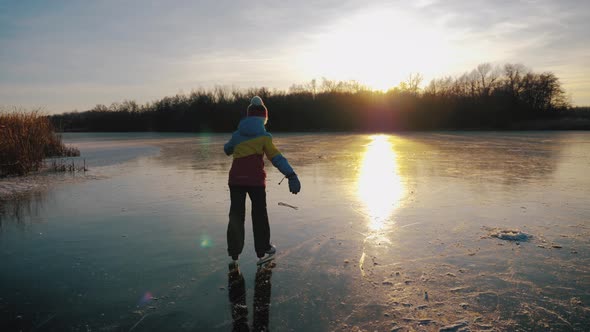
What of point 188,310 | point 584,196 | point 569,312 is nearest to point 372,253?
point 569,312

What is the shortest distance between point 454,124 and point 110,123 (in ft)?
188

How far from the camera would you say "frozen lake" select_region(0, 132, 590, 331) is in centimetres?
264

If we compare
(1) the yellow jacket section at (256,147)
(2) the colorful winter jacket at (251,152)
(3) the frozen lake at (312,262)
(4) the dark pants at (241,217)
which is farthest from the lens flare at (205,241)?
(1) the yellow jacket section at (256,147)

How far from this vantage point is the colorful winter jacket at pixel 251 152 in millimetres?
3410

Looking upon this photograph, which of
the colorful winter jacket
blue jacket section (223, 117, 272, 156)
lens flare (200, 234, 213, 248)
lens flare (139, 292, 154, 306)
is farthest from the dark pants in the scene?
lens flare (139, 292, 154, 306)

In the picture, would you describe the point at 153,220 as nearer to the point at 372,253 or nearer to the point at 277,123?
the point at 372,253

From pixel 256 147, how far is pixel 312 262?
4.08 ft

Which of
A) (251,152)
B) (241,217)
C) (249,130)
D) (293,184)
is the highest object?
(249,130)

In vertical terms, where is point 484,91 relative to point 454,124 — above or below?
above

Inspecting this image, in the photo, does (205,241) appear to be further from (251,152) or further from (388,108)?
(388,108)

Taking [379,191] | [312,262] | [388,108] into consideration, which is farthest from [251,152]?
[388,108]

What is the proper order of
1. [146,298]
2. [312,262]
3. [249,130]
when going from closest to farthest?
[146,298]
[249,130]
[312,262]

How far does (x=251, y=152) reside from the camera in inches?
134

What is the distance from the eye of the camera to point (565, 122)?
4159cm
